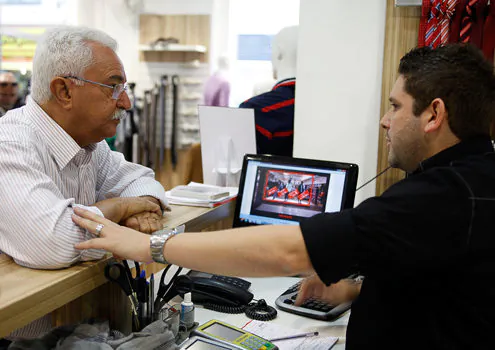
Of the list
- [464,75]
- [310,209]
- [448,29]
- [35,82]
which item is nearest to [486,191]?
[464,75]

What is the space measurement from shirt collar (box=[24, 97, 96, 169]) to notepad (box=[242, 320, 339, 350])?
0.76 m

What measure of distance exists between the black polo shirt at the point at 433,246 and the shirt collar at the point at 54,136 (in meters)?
0.84

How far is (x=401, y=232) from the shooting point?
97 cm

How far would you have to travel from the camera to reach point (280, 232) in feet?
3.48

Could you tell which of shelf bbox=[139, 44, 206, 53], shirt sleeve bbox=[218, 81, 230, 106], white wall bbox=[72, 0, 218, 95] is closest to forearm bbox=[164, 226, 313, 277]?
shirt sleeve bbox=[218, 81, 230, 106]

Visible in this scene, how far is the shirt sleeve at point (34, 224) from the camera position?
1.18 metres

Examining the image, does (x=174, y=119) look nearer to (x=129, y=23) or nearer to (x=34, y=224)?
(x=129, y=23)

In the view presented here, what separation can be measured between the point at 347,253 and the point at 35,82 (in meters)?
1.11

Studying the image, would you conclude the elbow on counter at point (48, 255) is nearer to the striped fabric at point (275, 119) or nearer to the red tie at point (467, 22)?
the striped fabric at point (275, 119)

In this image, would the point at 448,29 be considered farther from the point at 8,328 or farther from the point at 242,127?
the point at 8,328

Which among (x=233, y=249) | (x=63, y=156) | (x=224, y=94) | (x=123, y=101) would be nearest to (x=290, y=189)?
(x=123, y=101)

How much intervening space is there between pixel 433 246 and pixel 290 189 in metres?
1.13

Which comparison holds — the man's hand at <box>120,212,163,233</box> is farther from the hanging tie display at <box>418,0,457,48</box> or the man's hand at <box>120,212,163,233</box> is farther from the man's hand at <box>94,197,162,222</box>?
the hanging tie display at <box>418,0,457,48</box>

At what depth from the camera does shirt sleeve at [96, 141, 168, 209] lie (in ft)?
5.74
